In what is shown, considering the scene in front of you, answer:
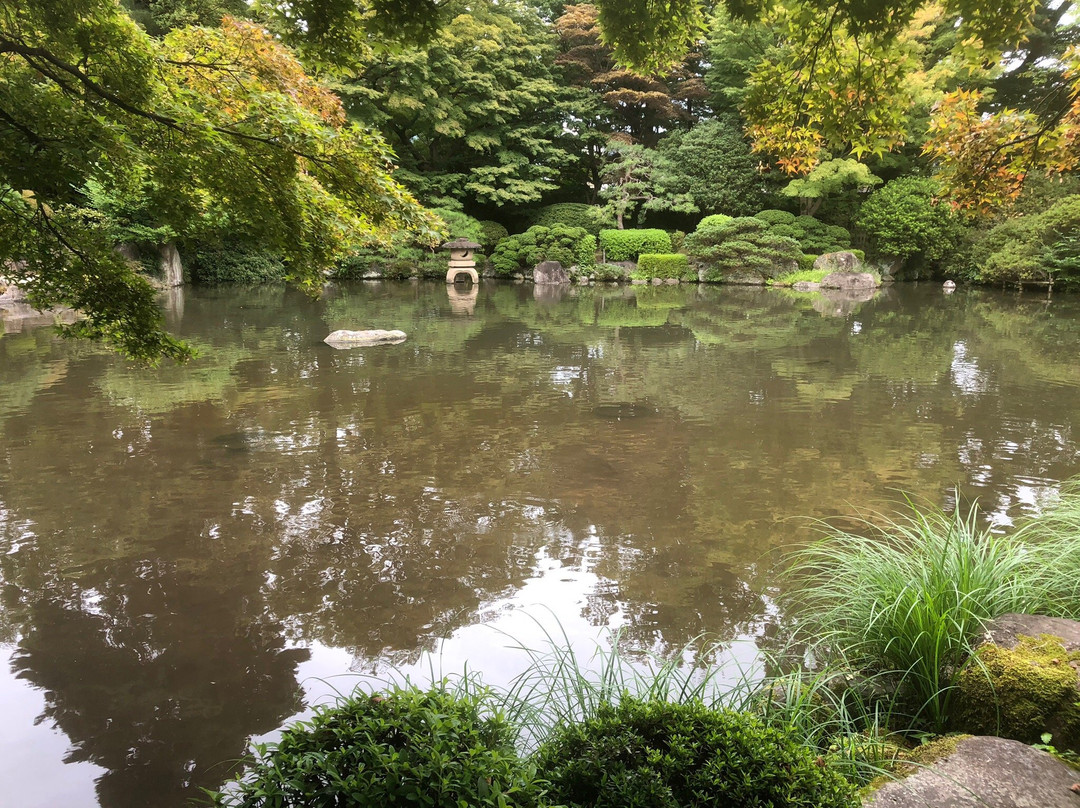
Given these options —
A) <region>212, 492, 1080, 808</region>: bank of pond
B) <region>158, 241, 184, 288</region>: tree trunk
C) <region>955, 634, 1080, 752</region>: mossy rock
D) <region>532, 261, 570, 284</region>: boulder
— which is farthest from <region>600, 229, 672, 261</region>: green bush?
<region>955, 634, 1080, 752</region>: mossy rock

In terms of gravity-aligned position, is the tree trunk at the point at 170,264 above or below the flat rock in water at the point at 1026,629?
above

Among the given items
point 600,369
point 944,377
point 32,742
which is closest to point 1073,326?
point 944,377

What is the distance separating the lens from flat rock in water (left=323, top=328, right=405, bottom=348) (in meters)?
9.41

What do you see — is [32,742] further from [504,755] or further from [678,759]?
Result: [678,759]

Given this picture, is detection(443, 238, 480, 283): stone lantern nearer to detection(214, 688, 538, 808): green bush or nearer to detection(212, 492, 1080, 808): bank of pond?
detection(212, 492, 1080, 808): bank of pond

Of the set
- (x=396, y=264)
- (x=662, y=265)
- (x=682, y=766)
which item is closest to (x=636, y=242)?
(x=662, y=265)

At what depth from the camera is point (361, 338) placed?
9586mm

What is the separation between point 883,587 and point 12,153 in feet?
10.8

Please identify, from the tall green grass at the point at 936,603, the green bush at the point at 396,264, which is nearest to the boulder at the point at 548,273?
the green bush at the point at 396,264

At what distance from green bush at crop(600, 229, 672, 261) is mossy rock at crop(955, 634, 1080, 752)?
21148mm

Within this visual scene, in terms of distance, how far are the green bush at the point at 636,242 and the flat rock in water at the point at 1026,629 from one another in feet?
68.9

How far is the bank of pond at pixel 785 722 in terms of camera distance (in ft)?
3.95

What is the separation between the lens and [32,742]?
223 cm

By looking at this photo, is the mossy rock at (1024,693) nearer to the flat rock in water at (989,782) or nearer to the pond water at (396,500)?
the flat rock in water at (989,782)
